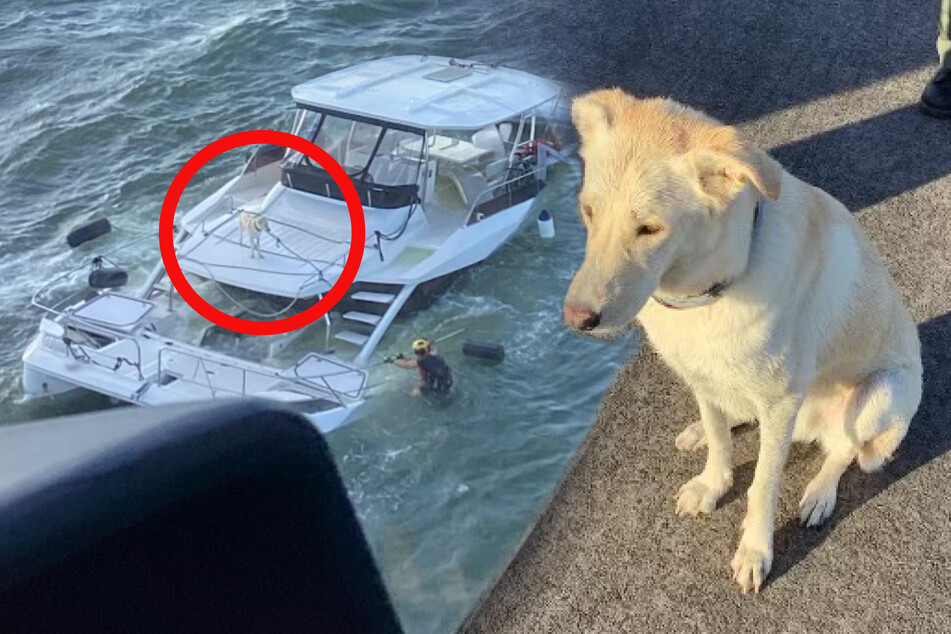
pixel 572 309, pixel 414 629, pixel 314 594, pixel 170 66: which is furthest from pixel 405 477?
pixel 170 66

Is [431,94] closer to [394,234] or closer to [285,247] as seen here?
[394,234]

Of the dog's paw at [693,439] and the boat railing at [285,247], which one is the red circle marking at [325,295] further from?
the dog's paw at [693,439]

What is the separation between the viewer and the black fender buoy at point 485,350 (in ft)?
27.8

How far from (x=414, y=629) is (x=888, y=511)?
3892mm

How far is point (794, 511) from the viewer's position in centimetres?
273

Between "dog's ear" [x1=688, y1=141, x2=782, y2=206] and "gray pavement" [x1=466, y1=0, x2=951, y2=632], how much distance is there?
0.85m

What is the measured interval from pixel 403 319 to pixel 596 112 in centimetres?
741

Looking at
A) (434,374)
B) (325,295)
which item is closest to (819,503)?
(434,374)

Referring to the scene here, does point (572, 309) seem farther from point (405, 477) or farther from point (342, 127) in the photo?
point (342, 127)

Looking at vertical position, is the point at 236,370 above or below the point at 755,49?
below

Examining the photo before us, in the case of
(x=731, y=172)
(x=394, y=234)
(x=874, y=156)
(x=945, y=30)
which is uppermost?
(x=731, y=172)

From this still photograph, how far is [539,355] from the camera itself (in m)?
8.46

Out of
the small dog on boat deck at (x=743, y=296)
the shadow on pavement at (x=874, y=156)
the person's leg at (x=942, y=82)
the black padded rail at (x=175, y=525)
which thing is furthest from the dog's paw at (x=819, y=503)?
the person's leg at (x=942, y=82)

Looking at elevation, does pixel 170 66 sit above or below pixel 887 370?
below
